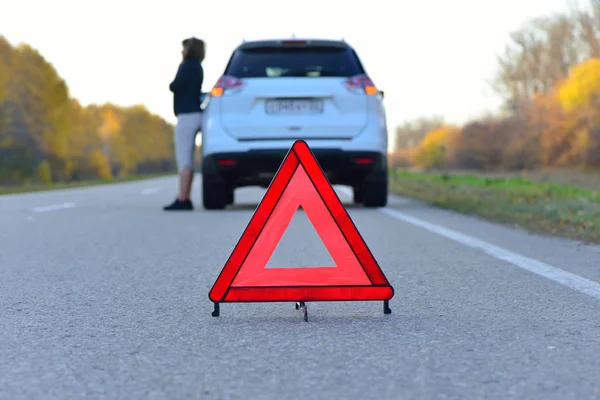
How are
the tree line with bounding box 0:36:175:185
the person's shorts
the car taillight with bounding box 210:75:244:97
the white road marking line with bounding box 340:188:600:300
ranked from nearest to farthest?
the white road marking line with bounding box 340:188:600:300 → the car taillight with bounding box 210:75:244:97 → the person's shorts → the tree line with bounding box 0:36:175:185

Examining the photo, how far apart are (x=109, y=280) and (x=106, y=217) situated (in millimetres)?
5449

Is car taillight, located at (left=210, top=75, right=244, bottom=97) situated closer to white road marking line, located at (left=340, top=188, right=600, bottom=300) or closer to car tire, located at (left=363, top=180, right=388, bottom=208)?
car tire, located at (left=363, top=180, right=388, bottom=208)

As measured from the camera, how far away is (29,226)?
30.7 feet

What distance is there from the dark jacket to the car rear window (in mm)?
1209

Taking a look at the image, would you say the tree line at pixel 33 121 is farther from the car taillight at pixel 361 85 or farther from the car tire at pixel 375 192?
the car taillight at pixel 361 85

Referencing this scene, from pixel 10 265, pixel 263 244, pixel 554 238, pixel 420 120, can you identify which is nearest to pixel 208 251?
pixel 10 265

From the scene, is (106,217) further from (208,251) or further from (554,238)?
(554,238)

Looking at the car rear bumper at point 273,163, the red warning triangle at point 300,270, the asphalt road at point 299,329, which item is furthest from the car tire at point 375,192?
the red warning triangle at point 300,270

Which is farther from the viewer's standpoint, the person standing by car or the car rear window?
the person standing by car

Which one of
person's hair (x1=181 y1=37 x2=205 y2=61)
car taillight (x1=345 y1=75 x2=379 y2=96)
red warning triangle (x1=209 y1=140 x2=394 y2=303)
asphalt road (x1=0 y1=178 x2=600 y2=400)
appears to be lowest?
asphalt road (x1=0 y1=178 x2=600 y2=400)

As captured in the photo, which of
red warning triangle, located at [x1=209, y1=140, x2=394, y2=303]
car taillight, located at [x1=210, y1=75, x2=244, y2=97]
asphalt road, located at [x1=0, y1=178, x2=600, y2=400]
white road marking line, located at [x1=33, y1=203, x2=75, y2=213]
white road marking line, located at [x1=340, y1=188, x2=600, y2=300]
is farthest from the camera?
white road marking line, located at [x1=33, y1=203, x2=75, y2=213]

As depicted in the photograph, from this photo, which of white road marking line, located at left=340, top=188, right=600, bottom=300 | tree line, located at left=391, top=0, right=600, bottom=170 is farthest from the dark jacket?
tree line, located at left=391, top=0, right=600, bottom=170

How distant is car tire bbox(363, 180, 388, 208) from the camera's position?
1134 cm

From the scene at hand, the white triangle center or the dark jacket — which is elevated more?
the dark jacket
